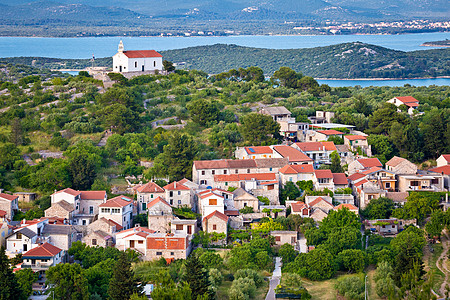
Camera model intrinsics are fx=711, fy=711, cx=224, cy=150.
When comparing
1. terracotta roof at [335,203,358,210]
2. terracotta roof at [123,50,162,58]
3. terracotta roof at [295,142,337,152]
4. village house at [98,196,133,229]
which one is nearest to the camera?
village house at [98,196,133,229]

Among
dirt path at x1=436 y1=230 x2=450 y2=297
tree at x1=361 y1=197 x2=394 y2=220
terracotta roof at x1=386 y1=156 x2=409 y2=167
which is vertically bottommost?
dirt path at x1=436 y1=230 x2=450 y2=297

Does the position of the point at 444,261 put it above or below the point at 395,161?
below

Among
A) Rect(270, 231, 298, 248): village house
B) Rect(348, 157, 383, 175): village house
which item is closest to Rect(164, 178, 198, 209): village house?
Rect(270, 231, 298, 248): village house

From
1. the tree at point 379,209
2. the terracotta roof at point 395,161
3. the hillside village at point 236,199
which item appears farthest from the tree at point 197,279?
the terracotta roof at point 395,161

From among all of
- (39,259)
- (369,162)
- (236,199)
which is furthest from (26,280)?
(369,162)

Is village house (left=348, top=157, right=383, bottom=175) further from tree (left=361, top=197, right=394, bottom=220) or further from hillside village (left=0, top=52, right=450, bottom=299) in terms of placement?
tree (left=361, top=197, right=394, bottom=220)

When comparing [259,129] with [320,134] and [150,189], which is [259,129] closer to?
[320,134]
